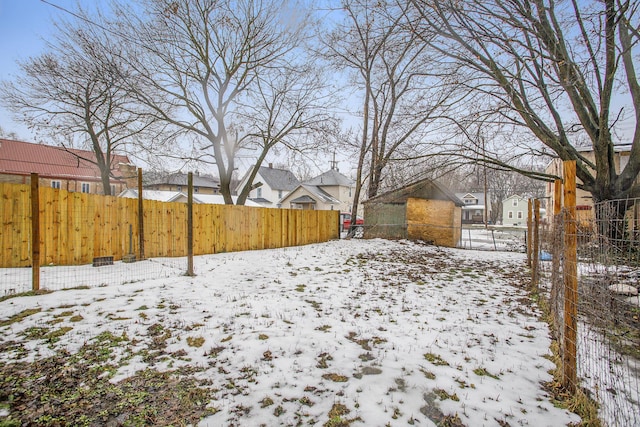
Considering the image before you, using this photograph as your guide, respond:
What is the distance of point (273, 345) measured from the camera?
131 inches

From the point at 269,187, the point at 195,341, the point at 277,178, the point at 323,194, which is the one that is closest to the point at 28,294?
the point at 195,341

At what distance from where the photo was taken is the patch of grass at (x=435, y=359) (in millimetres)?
3002

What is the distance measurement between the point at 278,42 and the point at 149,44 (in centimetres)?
485

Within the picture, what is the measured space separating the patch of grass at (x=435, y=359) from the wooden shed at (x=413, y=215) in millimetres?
11459

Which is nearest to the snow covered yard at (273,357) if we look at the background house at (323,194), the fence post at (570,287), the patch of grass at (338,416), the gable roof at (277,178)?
the patch of grass at (338,416)

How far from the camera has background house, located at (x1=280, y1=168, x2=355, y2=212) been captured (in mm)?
31469

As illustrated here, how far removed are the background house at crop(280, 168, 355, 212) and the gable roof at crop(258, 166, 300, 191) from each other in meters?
3.00

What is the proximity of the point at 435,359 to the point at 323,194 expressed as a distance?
30.1 m

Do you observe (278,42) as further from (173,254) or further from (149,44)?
(173,254)

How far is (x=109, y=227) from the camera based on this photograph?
23.6ft

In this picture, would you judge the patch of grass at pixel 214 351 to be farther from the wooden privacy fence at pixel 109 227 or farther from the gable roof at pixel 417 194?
the gable roof at pixel 417 194

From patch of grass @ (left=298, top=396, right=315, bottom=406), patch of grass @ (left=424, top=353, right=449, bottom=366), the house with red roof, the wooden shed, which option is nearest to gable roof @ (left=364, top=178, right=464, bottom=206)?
the wooden shed

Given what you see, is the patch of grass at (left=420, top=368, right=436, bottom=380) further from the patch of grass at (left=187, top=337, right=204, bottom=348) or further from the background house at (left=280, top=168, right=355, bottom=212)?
the background house at (left=280, top=168, right=355, bottom=212)

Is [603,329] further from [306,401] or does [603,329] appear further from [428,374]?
[306,401]
